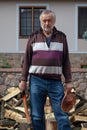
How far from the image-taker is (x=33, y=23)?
22.1m

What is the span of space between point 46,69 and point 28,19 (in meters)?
15.9

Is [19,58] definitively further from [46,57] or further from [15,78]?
[46,57]

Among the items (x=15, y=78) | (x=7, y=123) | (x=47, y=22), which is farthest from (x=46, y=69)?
(x=15, y=78)

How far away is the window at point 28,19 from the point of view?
2200 cm

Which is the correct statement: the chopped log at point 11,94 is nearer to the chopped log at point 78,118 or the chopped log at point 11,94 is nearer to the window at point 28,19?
the chopped log at point 78,118

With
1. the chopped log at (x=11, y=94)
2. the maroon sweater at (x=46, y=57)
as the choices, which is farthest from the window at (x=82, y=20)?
the maroon sweater at (x=46, y=57)

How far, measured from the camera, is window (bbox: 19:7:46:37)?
72.2 feet

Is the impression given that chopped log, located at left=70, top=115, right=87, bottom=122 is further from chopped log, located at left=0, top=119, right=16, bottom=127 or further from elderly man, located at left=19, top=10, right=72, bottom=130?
elderly man, located at left=19, top=10, right=72, bottom=130

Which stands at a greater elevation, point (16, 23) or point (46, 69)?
point (16, 23)

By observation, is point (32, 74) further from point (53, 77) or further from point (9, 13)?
point (9, 13)

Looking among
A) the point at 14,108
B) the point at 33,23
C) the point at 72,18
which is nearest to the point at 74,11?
the point at 72,18

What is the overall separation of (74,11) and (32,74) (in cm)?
1542

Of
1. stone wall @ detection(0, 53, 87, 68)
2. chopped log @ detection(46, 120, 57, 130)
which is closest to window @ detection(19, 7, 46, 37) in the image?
stone wall @ detection(0, 53, 87, 68)

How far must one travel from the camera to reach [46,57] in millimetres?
6480
